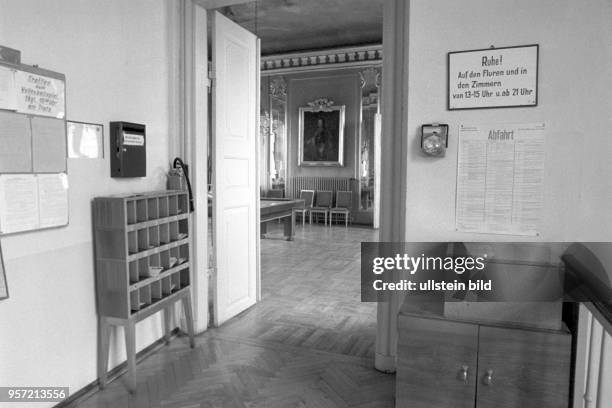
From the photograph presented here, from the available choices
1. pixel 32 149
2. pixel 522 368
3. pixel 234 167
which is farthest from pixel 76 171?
pixel 522 368

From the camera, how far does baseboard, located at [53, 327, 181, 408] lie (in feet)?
8.78

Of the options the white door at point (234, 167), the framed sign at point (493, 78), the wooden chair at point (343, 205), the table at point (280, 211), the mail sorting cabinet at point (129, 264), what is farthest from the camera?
the wooden chair at point (343, 205)

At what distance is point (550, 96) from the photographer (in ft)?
7.88

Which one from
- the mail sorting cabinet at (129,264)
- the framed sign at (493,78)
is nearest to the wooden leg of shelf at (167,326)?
the mail sorting cabinet at (129,264)

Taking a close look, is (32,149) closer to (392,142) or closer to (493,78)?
(392,142)

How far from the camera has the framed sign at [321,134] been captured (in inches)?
419

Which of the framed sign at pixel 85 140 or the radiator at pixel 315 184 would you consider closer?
the framed sign at pixel 85 140

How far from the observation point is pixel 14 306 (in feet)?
7.61

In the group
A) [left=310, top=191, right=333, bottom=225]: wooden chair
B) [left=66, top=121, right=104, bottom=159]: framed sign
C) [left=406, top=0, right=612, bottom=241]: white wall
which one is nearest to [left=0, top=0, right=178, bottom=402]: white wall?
[left=66, top=121, right=104, bottom=159]: framed sign

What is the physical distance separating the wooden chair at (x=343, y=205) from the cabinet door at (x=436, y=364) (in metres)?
8.11

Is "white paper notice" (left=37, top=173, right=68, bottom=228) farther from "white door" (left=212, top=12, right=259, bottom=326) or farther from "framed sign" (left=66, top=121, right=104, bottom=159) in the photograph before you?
"white door" (left=212, top=12, right=259, bottom=326)

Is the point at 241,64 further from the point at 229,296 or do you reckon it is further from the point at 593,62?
the point at 593,62

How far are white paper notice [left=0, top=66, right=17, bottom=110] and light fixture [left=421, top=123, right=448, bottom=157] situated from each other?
2.18 meters

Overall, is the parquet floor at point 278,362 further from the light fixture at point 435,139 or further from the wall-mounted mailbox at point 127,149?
the light fixture at point 435,139
